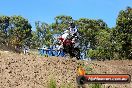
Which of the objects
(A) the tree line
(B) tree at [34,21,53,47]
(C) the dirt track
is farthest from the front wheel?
(B) tree at [34,21,53,47]

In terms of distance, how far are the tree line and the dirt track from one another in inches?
980

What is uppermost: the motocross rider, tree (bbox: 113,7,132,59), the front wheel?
tree (bbox: 113,7,132,59)

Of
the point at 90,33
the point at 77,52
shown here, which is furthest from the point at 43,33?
the point at 77,52

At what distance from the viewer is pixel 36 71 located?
2075 cm

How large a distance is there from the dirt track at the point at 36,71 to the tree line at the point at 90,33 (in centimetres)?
2489

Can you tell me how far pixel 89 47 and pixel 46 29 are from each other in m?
9.80

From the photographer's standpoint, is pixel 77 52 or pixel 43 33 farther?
pixel 43 33

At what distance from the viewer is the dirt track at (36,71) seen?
64.0ft

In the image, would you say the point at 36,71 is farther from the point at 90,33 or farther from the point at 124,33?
the point at 90,33

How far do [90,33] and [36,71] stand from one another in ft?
177

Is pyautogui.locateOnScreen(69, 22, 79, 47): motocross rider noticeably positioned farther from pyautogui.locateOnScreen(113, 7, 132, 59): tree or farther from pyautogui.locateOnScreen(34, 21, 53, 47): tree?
pyautogui.locateOnScreen(34, 21, 53, 47): tree

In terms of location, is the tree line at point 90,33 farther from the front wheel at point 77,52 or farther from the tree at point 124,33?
the front wheel at point 77,52

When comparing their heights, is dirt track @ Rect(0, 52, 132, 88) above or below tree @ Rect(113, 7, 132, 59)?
below

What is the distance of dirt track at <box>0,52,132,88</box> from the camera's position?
19500 mm
